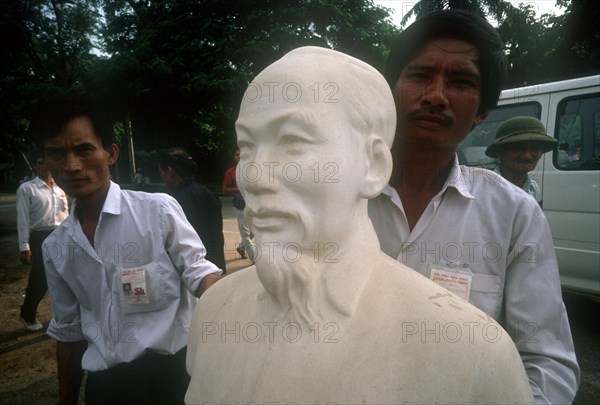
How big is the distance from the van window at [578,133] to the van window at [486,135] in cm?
30

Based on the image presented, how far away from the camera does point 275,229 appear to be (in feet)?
3.99

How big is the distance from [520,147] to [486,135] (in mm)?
1705

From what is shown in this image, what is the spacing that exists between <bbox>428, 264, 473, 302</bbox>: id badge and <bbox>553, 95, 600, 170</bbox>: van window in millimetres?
3516

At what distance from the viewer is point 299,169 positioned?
1184 millimetres

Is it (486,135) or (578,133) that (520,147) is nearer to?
(578,133)

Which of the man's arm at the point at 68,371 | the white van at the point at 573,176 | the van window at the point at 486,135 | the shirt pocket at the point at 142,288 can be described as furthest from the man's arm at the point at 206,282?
the white van at the point at 573,176

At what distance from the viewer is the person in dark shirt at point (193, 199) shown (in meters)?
4.31

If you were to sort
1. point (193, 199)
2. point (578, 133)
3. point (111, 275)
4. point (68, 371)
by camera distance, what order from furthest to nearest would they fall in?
point (578, 133), point (193, 199), point (68, 371), point (111, 275)

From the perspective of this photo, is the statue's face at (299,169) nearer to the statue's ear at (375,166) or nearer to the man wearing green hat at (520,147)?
the statue's ear at (375,166)

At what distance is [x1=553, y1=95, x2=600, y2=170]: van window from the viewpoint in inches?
172

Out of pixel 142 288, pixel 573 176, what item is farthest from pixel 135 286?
pixel 573 176

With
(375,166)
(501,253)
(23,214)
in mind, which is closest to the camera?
(375,166)

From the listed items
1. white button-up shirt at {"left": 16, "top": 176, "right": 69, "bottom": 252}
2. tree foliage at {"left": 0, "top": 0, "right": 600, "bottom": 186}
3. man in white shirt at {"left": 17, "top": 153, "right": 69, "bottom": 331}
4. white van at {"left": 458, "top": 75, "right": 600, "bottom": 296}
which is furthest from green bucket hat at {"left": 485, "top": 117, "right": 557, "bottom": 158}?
tree foliage at {"left": 0, "top": 0, "right": 600, "bottom": 186}

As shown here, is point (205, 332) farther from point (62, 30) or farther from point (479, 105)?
point (62, 30)
